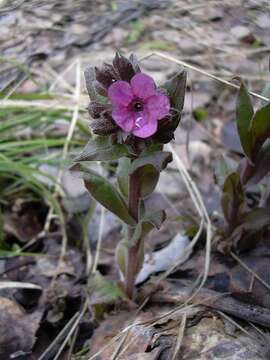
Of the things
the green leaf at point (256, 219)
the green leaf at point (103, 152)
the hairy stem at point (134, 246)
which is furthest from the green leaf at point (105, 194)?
the green leaf at point (256, 219)

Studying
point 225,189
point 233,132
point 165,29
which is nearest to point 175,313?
point 225,189

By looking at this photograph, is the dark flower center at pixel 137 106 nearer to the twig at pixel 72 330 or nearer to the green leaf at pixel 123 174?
the green leaf at pixel 123 174

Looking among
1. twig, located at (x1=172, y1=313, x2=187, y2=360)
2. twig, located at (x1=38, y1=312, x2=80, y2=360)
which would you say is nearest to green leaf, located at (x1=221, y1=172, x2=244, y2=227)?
twig, located at (x1=172, y1=313, x2=187, y2=360)

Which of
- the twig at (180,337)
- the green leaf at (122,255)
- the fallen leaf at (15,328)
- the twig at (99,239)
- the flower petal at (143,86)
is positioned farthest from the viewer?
the twig at (99,239)

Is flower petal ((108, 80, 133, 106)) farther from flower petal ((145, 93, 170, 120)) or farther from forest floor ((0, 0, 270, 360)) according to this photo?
forest floor ((0, 0, 270, 360))

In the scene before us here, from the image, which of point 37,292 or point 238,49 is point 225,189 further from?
point 238,49

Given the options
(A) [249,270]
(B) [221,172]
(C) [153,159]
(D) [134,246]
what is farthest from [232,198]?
(C) [153,159]
